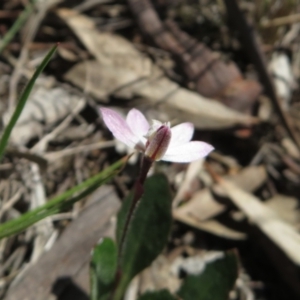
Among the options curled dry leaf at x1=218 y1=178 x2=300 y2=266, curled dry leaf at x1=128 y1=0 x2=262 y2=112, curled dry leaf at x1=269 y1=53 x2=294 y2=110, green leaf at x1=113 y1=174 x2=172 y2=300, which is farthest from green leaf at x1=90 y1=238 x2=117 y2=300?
curled dry leaf at x1=269 y1=53 x2=294 y2=110

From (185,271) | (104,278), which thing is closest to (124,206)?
(104,278)

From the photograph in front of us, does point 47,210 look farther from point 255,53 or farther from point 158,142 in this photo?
point 255,53

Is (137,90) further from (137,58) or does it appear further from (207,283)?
(207,283)

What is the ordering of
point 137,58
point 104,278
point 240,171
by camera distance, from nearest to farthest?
point 104,278
point 240,171
point 137,58

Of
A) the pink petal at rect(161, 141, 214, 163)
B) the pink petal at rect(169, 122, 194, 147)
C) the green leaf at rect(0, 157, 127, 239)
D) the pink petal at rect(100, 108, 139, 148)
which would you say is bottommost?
the green leaf at rect(0, 157, 127, 239)

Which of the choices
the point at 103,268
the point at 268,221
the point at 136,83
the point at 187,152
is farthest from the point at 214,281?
the point at 136,83

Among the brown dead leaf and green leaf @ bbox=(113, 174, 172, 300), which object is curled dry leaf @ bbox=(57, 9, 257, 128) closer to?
the brown dead leaf

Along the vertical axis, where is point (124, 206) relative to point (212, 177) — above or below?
above
